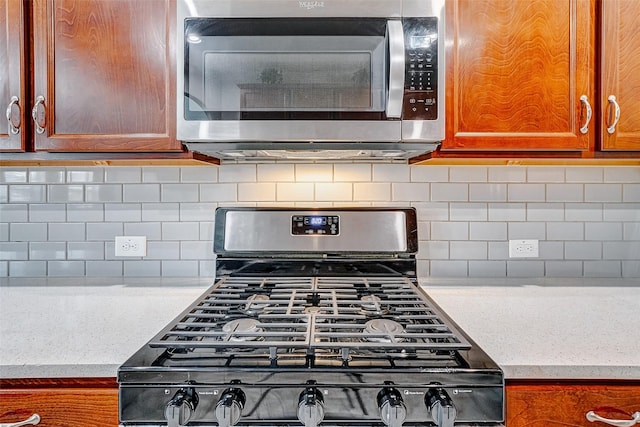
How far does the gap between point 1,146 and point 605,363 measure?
5.47 ft

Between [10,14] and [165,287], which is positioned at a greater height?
[10,14]

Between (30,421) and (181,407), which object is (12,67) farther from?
(181,407)

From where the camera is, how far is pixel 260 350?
0.91m

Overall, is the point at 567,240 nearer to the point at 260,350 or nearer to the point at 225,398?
the point at 260,350

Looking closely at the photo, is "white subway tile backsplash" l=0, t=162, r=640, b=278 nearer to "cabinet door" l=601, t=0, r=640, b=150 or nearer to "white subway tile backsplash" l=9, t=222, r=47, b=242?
"white subway tile backsplash" l=9, t=222, r=47, b=242

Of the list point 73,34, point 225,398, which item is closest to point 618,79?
point 225,398

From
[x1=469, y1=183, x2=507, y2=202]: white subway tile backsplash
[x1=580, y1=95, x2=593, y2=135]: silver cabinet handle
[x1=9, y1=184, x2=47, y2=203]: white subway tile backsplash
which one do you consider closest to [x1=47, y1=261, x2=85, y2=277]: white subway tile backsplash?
[x1=9, y1=184, x2=47, y2=203]: white subway tile backsplash

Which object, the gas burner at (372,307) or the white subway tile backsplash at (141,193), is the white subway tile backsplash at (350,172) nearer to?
the gas burner at (372,307)

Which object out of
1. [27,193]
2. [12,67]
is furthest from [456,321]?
[27,193]

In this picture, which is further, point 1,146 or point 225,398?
point 1,146

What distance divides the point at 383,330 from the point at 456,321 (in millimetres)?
242

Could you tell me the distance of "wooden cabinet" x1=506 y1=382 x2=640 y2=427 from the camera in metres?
0.86

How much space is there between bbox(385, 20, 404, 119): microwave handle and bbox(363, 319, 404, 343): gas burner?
57cm

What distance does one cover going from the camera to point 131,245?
1.59 m
